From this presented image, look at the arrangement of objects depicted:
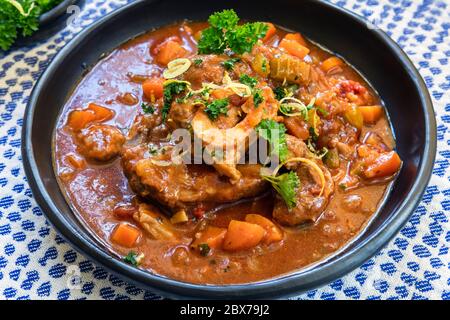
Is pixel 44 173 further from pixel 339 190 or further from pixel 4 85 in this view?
pixel 339 190

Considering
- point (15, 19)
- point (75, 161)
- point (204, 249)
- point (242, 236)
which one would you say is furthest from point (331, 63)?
point (15, 19)

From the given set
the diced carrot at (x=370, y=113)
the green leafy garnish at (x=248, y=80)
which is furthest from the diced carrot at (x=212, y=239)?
the diced carrot at (x=370, y=113)

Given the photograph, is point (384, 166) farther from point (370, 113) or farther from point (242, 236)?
point (242, 236)

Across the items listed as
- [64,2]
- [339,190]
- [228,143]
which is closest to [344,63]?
[339,190]

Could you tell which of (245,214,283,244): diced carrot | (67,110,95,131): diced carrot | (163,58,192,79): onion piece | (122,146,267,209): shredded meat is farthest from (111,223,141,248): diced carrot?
(163,58,192,79): onion piece

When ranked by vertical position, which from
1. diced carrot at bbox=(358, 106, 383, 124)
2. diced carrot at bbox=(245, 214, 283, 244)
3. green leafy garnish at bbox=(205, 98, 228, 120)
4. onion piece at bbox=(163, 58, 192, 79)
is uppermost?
onion piece at bbox=(163, 58, 192, 79)

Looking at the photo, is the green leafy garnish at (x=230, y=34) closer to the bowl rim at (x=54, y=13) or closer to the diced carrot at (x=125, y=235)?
the diced carrot at (x=125, y=235)

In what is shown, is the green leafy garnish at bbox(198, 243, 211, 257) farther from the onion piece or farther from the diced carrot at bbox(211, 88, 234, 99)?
the onion piece
